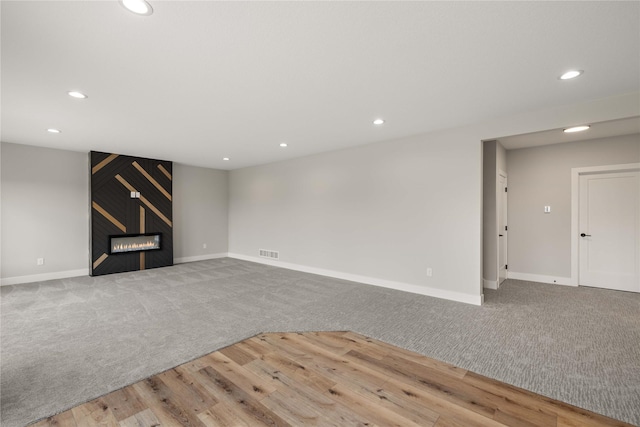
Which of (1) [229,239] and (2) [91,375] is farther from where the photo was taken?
(1) [229,239]

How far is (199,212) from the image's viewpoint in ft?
24.8

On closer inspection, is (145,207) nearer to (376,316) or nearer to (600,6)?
(376,316)

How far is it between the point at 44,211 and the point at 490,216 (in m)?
8.51

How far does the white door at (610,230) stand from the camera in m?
4.37

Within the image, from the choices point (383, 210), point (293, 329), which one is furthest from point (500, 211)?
point (293, 329)

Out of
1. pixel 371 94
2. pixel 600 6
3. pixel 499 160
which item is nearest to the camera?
pixel 600 6

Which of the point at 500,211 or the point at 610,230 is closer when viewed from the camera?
the point at 610,230

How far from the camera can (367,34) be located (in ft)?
6.29

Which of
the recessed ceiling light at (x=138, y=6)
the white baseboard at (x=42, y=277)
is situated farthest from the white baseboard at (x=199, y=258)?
the recessed ceiling light at (x=138, y=6)

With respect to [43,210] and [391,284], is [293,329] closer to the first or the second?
[391,284]

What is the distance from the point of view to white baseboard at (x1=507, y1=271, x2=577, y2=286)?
16.0 ft

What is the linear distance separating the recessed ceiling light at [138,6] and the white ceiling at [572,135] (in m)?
4.32

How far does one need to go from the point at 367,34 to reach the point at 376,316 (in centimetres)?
309

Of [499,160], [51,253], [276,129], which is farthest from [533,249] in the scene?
[51,253]
